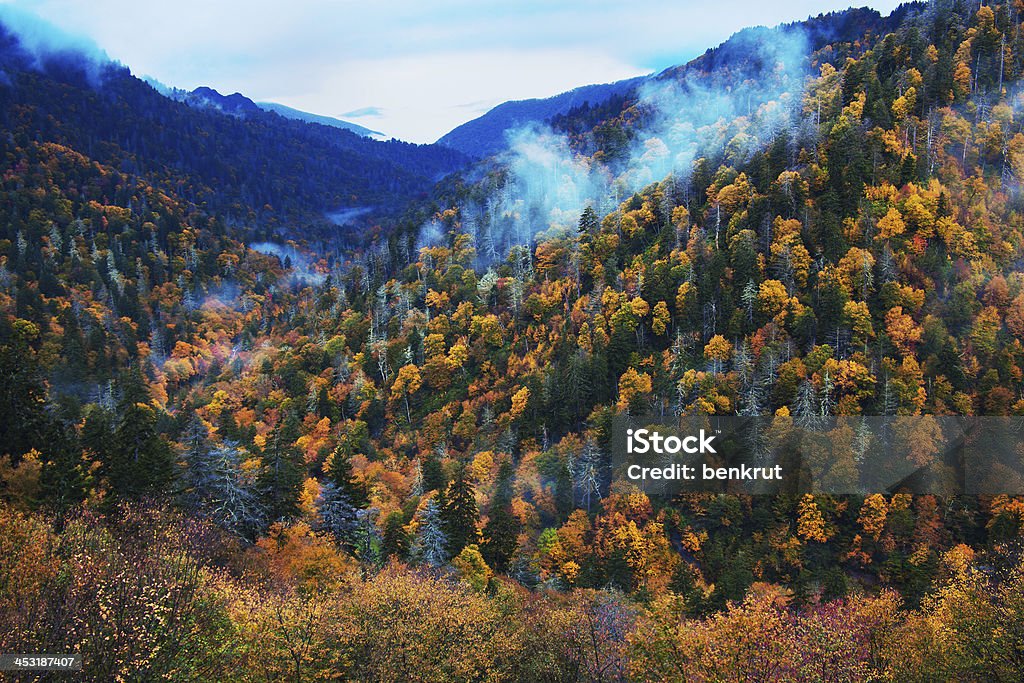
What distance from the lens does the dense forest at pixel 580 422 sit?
41719 mm

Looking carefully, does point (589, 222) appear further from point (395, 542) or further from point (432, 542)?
point (395, 542)

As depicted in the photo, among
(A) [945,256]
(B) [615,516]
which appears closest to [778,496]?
(B) [615,516]

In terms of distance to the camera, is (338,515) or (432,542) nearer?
(338,515)

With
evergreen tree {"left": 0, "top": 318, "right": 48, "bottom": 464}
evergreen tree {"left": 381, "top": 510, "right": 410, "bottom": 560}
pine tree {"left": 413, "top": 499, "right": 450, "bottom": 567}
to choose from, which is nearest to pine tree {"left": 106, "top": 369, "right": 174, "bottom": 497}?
evergreen tree {"left": 0, "top": 318, "right": 48, "bottom": 464}

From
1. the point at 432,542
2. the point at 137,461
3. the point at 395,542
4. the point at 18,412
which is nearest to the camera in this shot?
the point at 137,461

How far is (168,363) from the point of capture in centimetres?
16438

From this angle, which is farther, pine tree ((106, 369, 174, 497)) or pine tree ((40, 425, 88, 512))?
pine tree ((106, 369, 174, 497))

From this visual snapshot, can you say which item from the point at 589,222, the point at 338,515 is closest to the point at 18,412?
the point at 338,515

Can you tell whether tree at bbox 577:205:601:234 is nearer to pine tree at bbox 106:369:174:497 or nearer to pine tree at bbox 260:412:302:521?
pine tree at bbox 260:412:302:521

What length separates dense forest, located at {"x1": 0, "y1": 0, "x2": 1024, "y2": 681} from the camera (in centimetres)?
4172

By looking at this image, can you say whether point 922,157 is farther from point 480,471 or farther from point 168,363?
point 168,363

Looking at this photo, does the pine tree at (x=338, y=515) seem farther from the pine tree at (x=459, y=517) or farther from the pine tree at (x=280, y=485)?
the pine tree at (x=459, y=517)

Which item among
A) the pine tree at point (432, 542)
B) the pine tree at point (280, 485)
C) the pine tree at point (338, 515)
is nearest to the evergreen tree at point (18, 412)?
the pine tree at point (280, 485)

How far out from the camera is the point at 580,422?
100438mm
